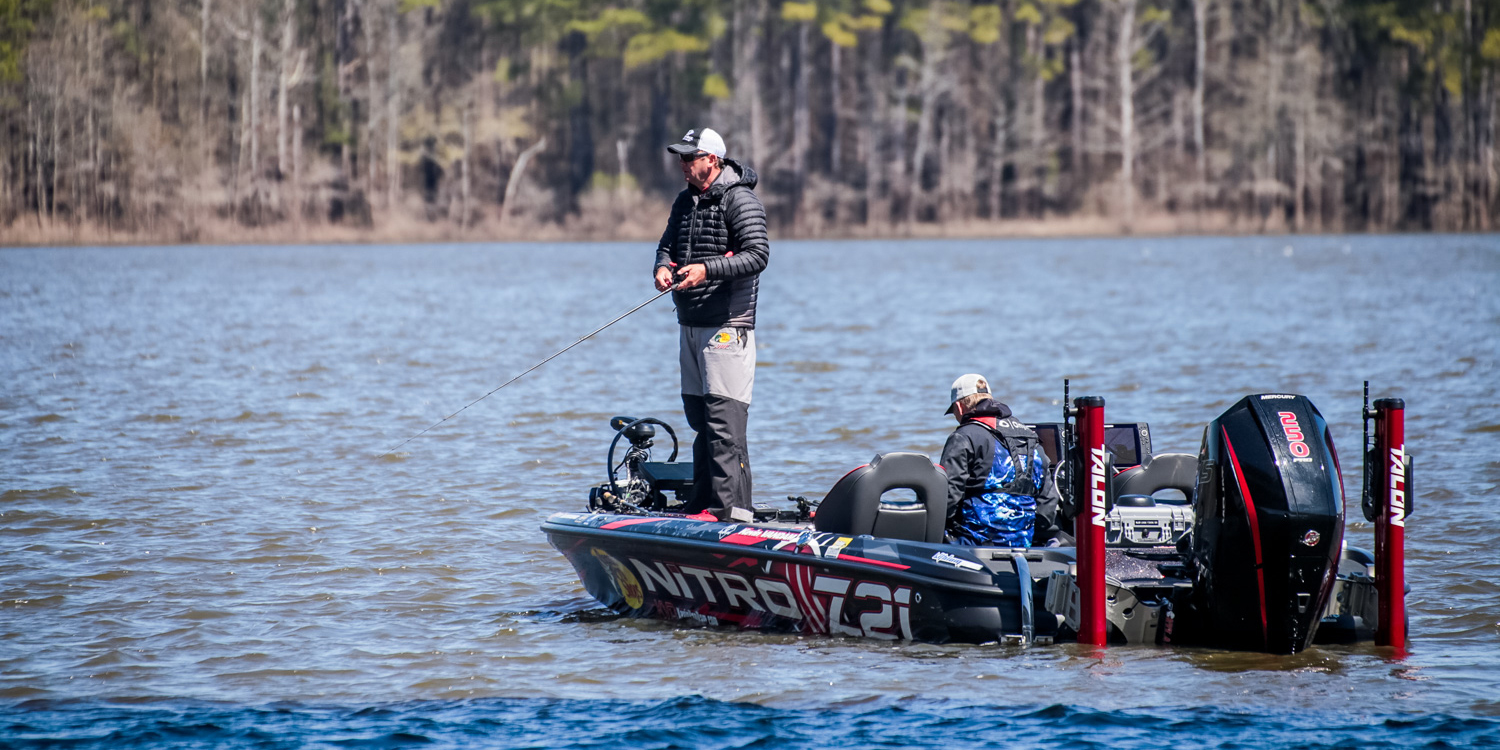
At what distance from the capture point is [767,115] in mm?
59750

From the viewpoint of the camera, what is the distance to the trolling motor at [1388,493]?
6.57m

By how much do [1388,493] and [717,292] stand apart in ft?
9.97

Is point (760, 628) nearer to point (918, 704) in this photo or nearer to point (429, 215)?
point (918, 704)

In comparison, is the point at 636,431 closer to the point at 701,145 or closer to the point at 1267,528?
the point at 701,145

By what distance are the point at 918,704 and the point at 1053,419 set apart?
9.23 meters

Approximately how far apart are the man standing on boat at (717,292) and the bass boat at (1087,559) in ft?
1.15

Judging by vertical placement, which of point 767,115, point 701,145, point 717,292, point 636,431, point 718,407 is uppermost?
point 767,115

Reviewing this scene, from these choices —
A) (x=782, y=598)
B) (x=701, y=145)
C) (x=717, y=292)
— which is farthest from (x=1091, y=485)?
(x=701, y=145)

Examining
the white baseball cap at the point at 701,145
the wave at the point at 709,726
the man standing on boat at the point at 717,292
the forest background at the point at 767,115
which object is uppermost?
the forest background at the point at 767,115

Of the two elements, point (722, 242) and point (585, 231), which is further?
point (585, 231)

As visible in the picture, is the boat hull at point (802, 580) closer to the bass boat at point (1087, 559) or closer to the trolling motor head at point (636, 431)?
the bass boat at point (1087, 559)

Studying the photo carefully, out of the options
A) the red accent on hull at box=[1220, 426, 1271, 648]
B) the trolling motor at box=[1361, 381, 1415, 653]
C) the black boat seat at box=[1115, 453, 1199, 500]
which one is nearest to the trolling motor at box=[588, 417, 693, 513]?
the black boat seat at box=[1115, 453, 1199, 500]

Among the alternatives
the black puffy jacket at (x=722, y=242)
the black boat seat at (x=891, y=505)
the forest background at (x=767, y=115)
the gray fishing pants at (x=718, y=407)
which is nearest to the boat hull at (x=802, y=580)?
the black boat seat at (x=891, y=505)

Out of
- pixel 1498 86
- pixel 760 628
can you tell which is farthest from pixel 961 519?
pixel 1498 86
